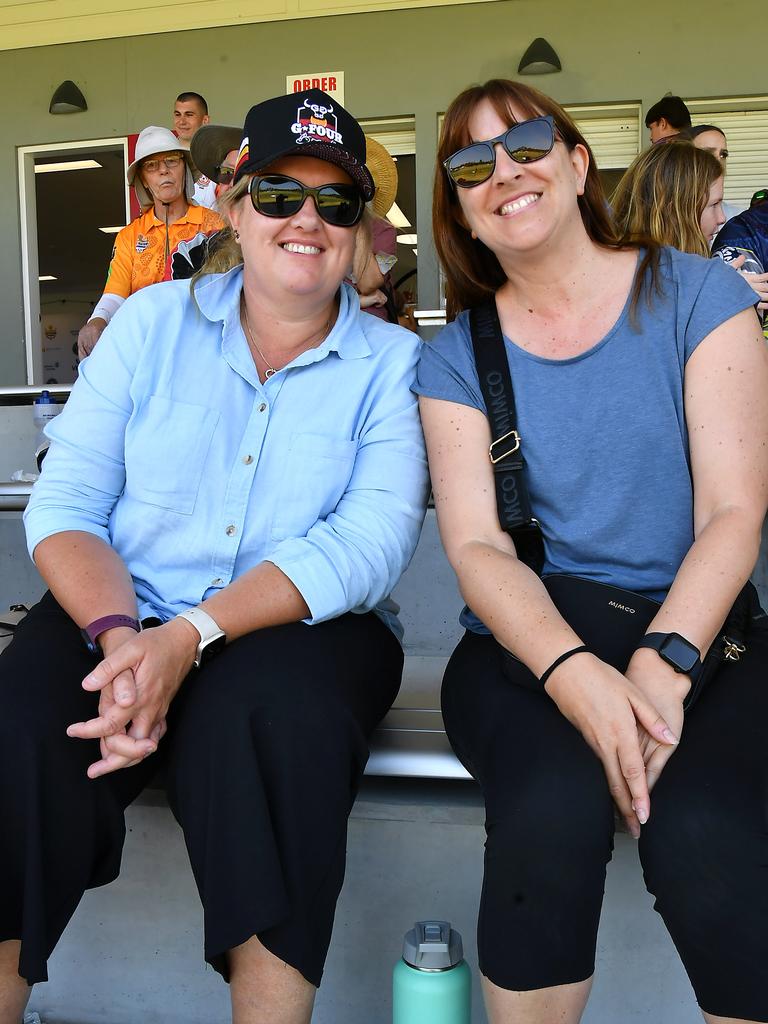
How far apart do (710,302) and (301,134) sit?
0.84 m

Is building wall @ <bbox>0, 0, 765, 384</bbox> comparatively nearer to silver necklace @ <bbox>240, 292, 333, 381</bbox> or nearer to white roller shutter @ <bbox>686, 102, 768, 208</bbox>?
white roller shutter @ <bbox>686, 102, 768, 208</bbox>

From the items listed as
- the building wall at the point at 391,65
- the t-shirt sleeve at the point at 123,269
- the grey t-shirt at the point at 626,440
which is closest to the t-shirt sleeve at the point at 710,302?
the grey t-shirt at the point at 626,440

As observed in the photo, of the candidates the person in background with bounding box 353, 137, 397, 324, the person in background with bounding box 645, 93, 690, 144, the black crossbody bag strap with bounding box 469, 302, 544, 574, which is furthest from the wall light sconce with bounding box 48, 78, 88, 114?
the black crossbody bag strap with bounding box 469, 302, 544, 574

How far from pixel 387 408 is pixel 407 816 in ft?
2.61

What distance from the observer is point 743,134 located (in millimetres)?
7914

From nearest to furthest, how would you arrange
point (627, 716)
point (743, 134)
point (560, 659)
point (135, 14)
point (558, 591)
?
point (627, 716) → point (560, 659) → point (558, 591) → point (743, 134) → point (135, 14)

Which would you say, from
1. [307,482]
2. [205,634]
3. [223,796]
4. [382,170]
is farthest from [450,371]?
[382,170]

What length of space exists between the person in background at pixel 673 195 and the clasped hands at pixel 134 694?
2.45 m

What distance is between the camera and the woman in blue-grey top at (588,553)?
137 cm

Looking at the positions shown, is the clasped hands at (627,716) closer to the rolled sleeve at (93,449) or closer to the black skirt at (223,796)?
the black skirt at (223,796)

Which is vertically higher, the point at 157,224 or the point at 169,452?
the point at 157,224

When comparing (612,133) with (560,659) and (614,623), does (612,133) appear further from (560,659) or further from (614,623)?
(560,659)

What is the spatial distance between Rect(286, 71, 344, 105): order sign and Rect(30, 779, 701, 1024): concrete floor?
24.3ft

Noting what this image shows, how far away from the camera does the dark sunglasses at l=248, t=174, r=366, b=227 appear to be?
192 centimetres
